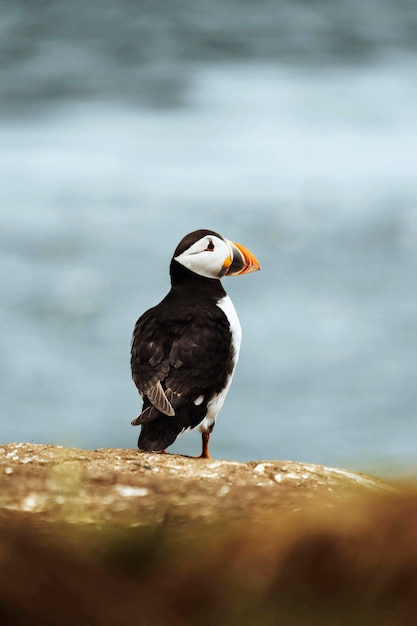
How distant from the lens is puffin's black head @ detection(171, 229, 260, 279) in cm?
656

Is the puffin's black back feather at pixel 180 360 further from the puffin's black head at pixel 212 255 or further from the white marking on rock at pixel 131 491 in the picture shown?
the white marking on rock at pixel 131 491

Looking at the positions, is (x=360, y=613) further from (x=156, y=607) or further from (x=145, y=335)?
(x=145, y=335)

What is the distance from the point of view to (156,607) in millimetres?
1373

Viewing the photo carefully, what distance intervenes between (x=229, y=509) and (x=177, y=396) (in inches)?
107

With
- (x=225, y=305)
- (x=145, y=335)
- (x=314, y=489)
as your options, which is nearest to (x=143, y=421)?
(x=145, y=335)

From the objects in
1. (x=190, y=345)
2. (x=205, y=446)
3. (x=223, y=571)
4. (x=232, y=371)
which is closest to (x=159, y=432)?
(x=205, y=446)

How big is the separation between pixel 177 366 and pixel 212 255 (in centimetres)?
106

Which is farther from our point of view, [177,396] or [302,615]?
[177,396]

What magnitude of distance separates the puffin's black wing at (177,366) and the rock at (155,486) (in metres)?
0.37

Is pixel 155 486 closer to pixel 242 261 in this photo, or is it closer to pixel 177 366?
pixel 177 366

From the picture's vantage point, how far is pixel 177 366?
5.98 m

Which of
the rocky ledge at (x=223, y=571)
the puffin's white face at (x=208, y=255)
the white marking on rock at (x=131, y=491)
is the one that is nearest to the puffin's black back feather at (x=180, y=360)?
the puffin's white face at (x=208, y=255)

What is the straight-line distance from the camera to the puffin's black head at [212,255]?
656 cm

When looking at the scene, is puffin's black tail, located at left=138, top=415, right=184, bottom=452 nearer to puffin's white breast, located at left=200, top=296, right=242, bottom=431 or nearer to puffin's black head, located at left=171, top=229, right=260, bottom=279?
puffin's white breast, located at left=200, top=296, right=242, bottom=431
